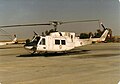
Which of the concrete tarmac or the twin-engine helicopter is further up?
the twin-engine helicopter

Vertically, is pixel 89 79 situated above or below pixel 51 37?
below

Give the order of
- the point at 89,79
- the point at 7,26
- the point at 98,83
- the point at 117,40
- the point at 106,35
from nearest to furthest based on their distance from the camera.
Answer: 1. the point at 98,83
2. the point at 89,79
3. the point at 7,26
4. the point at 106,35
5. the point at 117,40

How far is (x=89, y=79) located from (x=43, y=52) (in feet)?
41.6

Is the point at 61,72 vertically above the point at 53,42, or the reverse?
the point at 53,42

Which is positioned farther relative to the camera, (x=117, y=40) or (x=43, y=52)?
(x=117, y=40)

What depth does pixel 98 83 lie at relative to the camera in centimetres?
872

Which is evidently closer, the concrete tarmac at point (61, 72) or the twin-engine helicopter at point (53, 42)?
the concrete tarmac at point (61, 72)

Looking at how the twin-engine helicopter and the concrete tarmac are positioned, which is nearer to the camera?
the concrete tarmac

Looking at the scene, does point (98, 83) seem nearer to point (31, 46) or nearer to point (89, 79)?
point (89, 79)

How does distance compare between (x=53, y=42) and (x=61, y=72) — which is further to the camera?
(x=53, y=42)

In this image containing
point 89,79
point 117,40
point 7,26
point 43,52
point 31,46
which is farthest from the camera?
point 117,40

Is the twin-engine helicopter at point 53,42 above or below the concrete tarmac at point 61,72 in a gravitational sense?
above

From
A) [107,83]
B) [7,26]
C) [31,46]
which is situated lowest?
[107,83]

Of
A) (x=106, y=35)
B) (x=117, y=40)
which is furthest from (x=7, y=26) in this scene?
(x=117, y=40)
